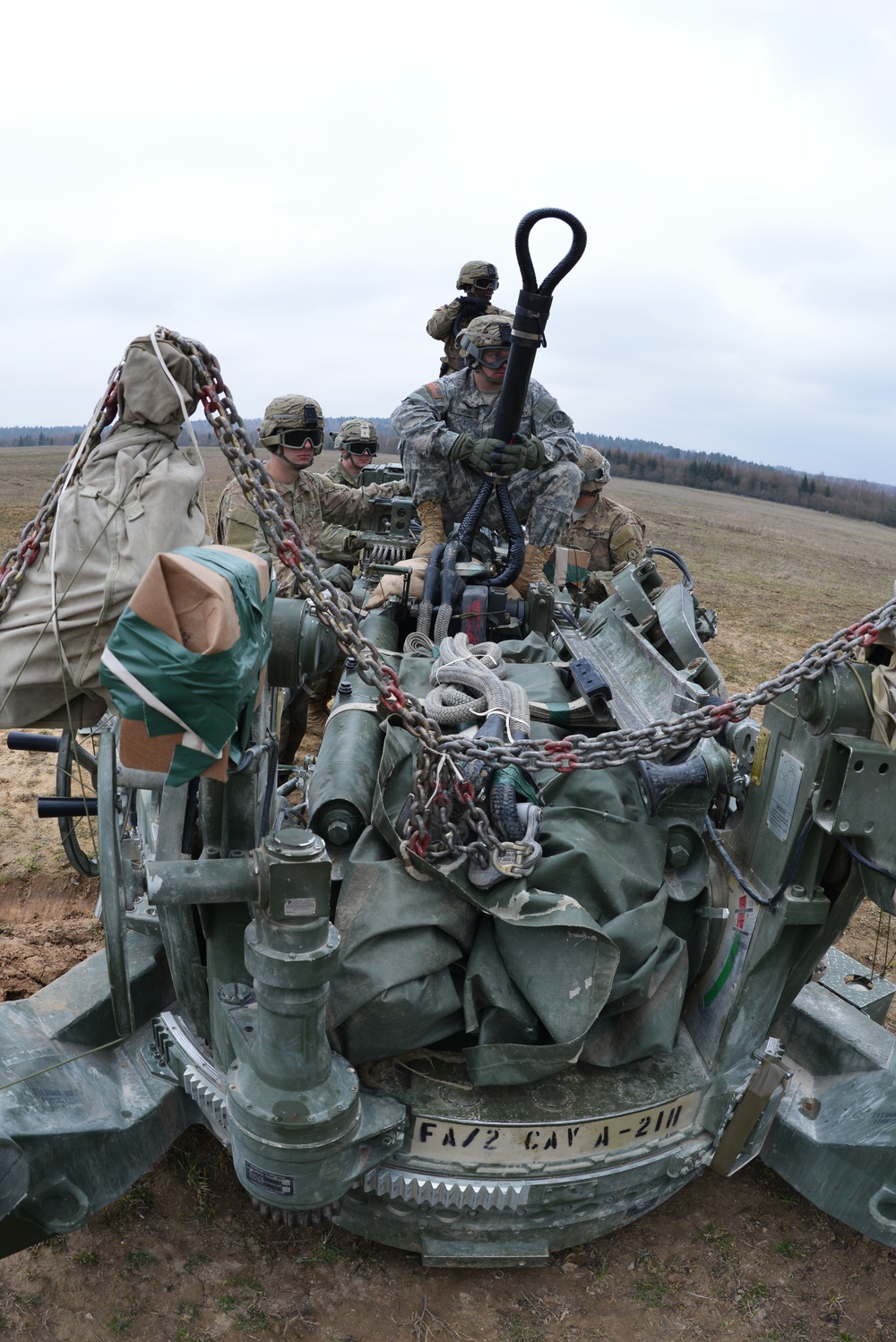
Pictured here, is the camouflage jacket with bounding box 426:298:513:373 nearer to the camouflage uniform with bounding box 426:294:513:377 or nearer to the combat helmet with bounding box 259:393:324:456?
the camouflage uniform with bounding box 426:294:513:377

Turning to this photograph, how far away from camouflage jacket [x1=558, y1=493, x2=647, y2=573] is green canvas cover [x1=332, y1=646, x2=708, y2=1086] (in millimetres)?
6139

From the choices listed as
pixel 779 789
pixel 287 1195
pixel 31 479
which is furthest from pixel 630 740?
pixel 31 479

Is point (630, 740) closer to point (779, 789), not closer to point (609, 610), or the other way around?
point (779, 789)

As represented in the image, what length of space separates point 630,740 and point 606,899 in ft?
1.80

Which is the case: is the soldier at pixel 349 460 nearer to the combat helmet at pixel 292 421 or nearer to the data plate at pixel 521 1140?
the combat helmet at pixel 292 421

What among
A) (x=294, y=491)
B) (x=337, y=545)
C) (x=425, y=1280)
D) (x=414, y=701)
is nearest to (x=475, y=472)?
(x=294, y=491)

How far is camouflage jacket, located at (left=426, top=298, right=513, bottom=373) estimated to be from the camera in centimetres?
876

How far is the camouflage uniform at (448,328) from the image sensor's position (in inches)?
344

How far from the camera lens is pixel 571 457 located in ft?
19.9

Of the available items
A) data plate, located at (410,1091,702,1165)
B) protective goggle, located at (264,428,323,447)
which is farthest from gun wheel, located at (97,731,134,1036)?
protective goggle, located at (264,428,323,447)

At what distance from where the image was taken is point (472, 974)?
3127 millimetres

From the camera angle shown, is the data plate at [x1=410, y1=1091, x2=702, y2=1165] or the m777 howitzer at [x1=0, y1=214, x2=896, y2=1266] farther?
the data plate at [x1=410, y1=1091, x2=702, y2=1165]

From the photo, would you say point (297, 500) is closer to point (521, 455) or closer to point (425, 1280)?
point (521, 455)

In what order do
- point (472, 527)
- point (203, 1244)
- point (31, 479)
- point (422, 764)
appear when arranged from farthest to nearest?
point (31, 479)
point (472, 527)
point (203, 1244)
point (422, 764)
